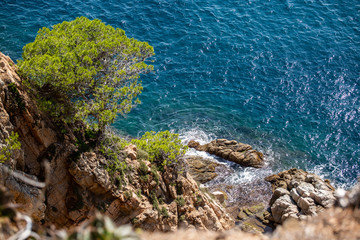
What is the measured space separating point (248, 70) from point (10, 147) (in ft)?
149

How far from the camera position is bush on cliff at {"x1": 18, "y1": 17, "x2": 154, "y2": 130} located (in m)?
22.4

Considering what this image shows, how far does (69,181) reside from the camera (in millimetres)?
23953

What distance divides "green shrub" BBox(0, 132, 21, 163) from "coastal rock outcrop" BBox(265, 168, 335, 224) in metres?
30.8

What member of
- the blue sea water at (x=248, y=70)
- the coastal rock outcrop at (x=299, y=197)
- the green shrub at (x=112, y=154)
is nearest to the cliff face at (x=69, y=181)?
the green shrub at (x=112, y=154)

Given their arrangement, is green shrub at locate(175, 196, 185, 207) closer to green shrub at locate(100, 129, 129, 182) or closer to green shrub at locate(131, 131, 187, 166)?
green shrub at locate(131, 131, 187, 166)

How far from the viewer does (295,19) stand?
69438 mm

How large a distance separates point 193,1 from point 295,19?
21086 mm

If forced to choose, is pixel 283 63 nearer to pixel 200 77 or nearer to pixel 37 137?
pixel 200 77

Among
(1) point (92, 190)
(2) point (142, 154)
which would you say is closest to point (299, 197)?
(2) point (142, 154)

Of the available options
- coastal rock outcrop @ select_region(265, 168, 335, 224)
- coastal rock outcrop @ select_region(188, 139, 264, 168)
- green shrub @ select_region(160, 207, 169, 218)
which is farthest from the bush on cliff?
coastal rock outcrop @ select_region(265, 168, 335, 224)

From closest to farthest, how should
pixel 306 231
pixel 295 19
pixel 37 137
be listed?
pixel 306 231 < pixel 37 137 < pixel 295 19

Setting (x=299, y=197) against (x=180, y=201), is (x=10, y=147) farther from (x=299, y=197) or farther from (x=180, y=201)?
(x=299, y=197)

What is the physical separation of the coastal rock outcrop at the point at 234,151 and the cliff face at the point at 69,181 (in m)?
18.4

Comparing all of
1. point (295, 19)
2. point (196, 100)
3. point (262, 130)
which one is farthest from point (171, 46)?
point (295, 19)
